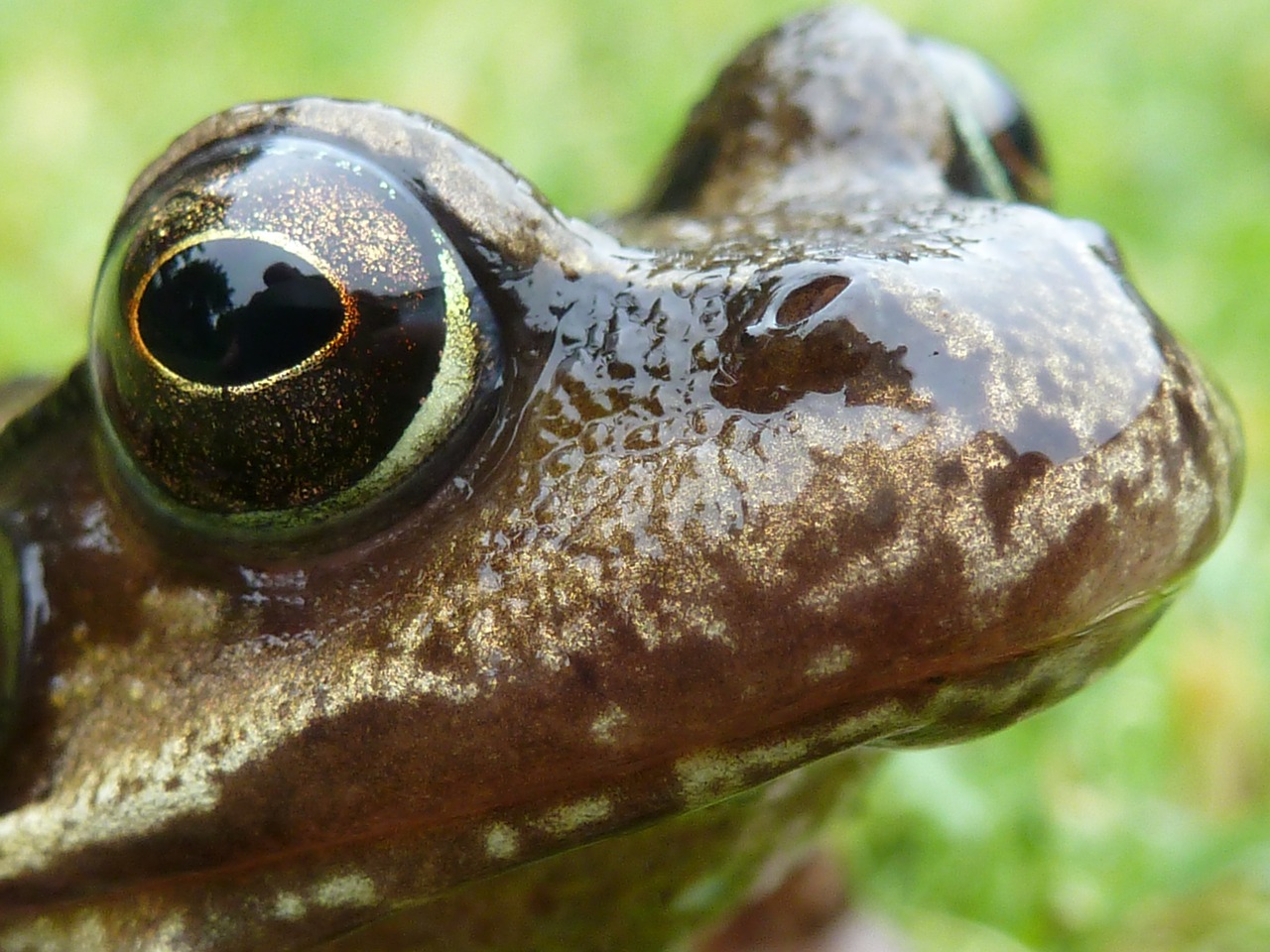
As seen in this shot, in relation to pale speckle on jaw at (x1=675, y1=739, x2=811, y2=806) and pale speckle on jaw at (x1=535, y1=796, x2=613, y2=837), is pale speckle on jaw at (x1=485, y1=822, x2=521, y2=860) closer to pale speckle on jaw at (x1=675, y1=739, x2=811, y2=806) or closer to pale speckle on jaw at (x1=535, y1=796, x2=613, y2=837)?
pale speckle on jaw at (x1=535, y1=796, x2=613, y2=837)

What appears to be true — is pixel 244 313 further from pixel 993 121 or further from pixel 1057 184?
pixel 1057 184

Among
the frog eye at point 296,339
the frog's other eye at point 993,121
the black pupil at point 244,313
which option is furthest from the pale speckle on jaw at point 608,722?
the frog's other eye at point 993,121

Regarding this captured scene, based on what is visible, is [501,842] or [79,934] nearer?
[501,842]

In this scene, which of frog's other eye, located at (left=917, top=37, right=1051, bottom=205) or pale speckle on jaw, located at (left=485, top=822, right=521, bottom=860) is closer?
pale speckle on jaw, located at (left=485, top=822, right=521, bottom=860)

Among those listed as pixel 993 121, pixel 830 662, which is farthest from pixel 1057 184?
pixel 830 662

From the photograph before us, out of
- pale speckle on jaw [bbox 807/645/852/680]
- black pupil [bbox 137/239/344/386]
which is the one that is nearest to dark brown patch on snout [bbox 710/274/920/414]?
pale speckle on jaw [bbox 807/645/852/680]

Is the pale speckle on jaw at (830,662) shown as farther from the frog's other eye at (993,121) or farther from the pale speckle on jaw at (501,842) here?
the frog's other eye at (993,121)
